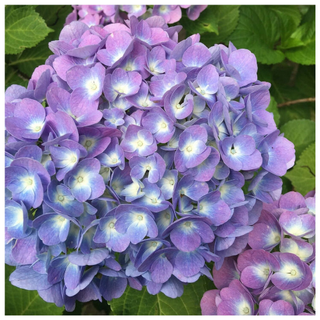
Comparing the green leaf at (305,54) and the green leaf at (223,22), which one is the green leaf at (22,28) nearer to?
the green leaf at (223,22)

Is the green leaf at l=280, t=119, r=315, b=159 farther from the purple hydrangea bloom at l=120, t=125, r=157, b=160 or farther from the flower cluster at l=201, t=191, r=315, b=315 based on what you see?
the purple hydrangea bloom at l=120, t=125, r=157, b=160

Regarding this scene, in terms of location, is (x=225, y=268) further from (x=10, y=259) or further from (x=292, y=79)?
(x=292, y=79)

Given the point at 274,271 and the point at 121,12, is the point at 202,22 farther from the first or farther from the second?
the point at 274,271

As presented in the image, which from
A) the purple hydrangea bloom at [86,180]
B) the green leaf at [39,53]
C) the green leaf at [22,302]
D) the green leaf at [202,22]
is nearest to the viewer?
the purple hydrangea bloom at [86,180]

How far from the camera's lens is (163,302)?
964 mm

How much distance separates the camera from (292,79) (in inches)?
66.9

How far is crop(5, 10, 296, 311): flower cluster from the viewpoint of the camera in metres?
0.66

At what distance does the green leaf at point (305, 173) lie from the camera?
1.25 m

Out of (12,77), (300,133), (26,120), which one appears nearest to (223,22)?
(300,133)

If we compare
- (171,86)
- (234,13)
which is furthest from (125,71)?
(234,13)

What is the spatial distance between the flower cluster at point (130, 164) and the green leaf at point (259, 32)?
1.93 feet

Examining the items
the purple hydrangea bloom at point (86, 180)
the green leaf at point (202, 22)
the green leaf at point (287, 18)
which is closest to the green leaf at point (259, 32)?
the green leaf at point (287, 18)

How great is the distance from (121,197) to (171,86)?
225 millimetres

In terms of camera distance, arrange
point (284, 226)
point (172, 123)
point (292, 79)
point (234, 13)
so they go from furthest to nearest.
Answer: point (292, 79), point (234, 13), point (284, 226), point (172, 123)
